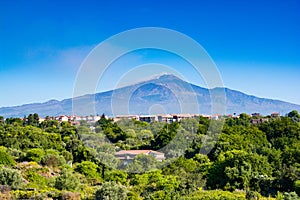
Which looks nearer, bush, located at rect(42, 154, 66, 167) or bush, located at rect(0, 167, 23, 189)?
bush, located at rect(0, 167, 23, 189)

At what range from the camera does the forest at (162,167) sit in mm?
9867

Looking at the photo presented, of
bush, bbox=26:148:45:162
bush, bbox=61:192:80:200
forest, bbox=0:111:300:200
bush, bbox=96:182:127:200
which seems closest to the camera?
bush, bbox=96:182:127:200

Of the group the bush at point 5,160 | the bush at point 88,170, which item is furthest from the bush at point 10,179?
the bush at point 88,170

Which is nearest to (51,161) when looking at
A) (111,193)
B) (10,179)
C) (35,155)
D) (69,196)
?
(35,155)

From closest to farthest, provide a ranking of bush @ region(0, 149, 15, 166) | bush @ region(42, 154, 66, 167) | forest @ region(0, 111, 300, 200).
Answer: forest @ region(0, 111, 300, 200) → bush @ region(0, 149, 15, 166) → bush @ region(42, 154, 66, 167)

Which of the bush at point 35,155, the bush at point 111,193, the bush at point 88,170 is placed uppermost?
the bush at point 35,155


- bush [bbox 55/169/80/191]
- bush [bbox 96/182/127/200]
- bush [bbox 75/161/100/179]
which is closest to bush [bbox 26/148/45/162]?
bush [bbox 75/161/100/179]

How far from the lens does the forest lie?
987 cm

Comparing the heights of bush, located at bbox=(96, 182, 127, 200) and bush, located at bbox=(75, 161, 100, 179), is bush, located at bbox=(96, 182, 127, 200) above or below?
above

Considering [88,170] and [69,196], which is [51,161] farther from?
[69,196]

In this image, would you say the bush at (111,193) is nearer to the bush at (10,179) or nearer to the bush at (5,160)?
the bush at (10,179)

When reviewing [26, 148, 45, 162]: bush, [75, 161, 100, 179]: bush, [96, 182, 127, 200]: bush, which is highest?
[26, 148, 45, 162]: bush

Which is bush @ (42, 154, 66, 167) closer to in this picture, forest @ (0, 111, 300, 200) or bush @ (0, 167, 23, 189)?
forest @ (0, 111, 300, 200)

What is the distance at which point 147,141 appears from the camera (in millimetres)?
22594
